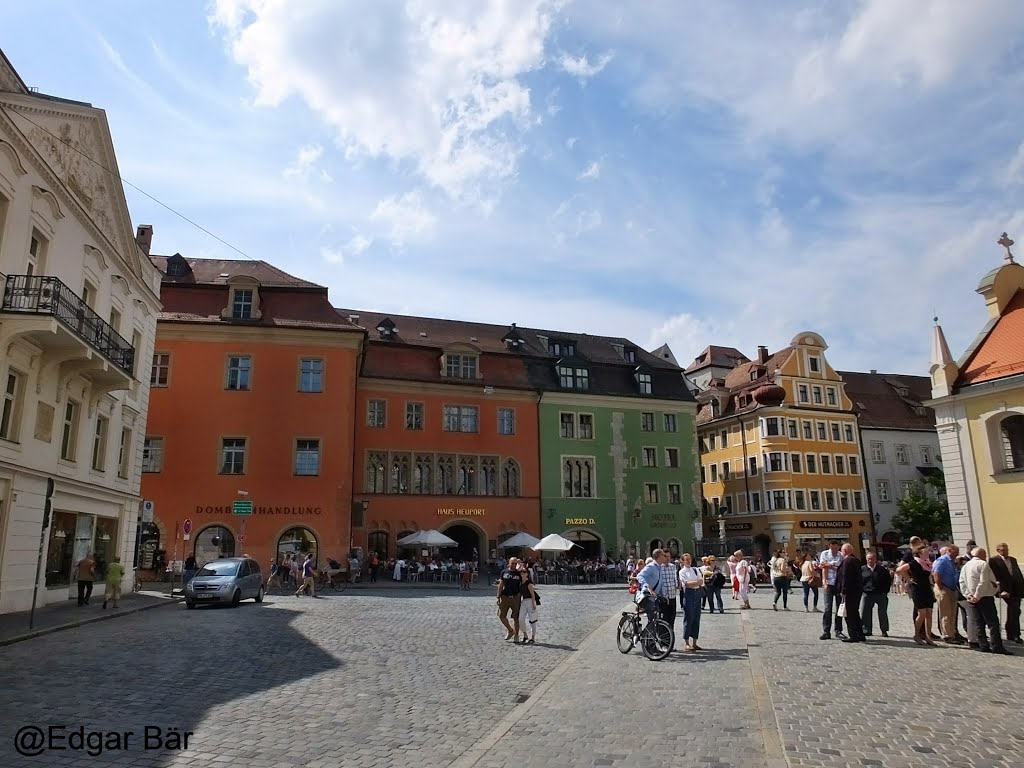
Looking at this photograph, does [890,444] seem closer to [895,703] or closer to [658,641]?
[658,641]

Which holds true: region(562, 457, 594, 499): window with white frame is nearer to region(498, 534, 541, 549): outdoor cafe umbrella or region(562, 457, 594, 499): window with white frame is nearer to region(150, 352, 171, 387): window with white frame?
region(498, 534, 541, 549): outdoor cafe umbrella

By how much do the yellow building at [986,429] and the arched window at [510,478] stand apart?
2378 cm

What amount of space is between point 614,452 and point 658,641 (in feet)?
116

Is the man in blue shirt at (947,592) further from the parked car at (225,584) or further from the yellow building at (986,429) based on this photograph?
the parked car at (225,584)

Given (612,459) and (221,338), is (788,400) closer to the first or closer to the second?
(612,459)

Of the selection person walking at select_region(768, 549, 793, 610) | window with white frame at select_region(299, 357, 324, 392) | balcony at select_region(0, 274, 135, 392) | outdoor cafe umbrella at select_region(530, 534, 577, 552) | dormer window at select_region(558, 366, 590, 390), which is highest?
dormer window at select_region(558, 366, 590, 390)

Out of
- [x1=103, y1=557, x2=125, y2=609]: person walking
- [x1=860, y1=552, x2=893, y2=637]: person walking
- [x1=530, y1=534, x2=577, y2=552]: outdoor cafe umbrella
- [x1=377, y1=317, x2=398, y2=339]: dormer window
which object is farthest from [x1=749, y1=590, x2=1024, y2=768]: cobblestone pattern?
[x1=377, y1=317, x2=398, y2=339]: dormer window

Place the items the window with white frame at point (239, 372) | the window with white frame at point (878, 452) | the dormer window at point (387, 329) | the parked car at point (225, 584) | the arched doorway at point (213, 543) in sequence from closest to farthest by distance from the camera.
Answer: the parked car at point (225, 584) < the arched doorway at point (213, 543) < the window with white frame at point (239, 372) < the dormer window at point (387, 329) < the window with white frame at point (878, 452)

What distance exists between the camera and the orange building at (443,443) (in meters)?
41.6

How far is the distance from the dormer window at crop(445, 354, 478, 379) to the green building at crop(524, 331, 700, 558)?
4.15 meters

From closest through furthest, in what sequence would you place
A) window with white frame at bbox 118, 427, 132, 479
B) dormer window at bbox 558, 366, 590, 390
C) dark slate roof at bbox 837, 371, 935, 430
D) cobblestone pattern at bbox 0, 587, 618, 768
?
cobblestone pattern at bbox 0, 587, 618, 768 < window with white frame at bbox 118, 427, 132, 479 < dormer window at bbox 558, 366, 590, 390 < dark slate roof at bbox 837, 371, 935, 430

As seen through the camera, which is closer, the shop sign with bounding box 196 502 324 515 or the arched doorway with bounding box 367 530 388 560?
the shop sign with bounding box 196 502 324 515

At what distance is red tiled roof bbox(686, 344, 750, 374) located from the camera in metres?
66.9

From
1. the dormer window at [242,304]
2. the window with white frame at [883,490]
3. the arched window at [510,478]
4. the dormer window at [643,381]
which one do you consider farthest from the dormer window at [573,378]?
the window with white frame at [883,490]
